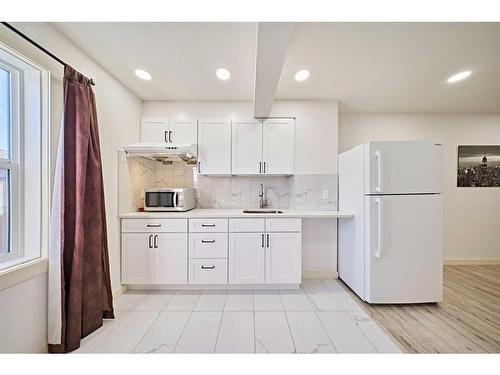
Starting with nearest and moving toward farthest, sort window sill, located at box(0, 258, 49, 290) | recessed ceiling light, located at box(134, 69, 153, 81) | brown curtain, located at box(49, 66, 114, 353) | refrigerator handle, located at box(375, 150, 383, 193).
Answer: window sill, located at box(0, 258, 49, 290) < brown curtain, located at box(49, 66, 114, 353) < refrigerator handle, located at box(375, 150, 383, 193) < recessed ceiling light, located at box(134, 69, 153, 81)

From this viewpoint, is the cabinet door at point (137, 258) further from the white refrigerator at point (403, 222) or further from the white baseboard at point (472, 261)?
the white baseboard at point (472, 261)

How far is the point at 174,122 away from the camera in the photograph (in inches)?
129

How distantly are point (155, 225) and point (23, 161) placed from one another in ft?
4.40

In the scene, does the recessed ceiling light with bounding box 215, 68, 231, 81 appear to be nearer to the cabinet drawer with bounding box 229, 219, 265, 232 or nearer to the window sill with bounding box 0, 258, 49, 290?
the cabinet drawer with bounding box 229, 219, 265, 232

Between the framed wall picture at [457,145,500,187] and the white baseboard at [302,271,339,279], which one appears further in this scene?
the framed wall picture at [457,145,500,187]

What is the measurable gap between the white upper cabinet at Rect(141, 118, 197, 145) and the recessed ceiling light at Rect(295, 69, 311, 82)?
1404 mm

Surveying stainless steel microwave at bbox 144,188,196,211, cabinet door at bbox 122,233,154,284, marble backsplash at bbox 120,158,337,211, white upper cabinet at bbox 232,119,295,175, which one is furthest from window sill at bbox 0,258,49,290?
white upper cabinet at bbox 232,119,295,175

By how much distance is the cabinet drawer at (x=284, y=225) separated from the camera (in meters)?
2.87

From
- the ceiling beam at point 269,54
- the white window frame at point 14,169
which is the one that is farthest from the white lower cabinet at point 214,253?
the ceiling beam at point 269,54

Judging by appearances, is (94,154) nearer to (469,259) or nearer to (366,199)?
(366,199)

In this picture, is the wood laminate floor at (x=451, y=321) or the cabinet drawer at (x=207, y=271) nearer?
the wood laminate floor at (x=451, y=321)

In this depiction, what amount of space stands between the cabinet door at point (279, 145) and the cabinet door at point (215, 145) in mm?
499

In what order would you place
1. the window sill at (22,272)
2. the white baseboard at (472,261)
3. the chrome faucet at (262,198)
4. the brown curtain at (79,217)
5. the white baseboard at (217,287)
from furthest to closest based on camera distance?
1. the white baseboard at (472,261)
2. the chrome faucet at (262,198)
3. the white baseboard at (217,287)
4. the brown curtain at (79,217)
5. the window sill at (22,272)

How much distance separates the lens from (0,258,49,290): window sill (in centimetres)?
148
